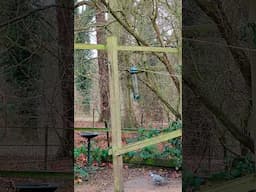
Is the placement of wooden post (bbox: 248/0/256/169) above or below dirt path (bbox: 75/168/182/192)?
above

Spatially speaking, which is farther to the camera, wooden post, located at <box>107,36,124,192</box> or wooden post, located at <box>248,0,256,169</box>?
wooden post, located at <box>107,36,124,192</box>

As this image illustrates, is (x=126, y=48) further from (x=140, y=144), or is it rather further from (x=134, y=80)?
(x=134, y=80)

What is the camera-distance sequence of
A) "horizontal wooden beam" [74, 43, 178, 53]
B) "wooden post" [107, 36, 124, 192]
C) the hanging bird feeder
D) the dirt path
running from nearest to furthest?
"wooden post" [107, 36, 124, 192], "horizontal wooden beam" [74, 43, 178, 53], the dirt path, the hanging bird feeder

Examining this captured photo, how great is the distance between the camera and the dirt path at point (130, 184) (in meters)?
3.59

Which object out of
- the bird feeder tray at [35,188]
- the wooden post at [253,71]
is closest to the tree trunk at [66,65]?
the bird feeder tray at [35,188]

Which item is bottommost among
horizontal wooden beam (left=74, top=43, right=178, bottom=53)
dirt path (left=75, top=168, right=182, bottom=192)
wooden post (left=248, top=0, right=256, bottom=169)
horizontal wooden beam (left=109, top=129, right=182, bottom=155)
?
dirt path (left=75, top=168, right=182, bottom=192)

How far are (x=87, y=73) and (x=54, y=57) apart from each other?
224 cm

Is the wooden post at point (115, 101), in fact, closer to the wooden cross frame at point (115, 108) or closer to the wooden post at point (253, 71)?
the wooden cross frame at point (115, 108)

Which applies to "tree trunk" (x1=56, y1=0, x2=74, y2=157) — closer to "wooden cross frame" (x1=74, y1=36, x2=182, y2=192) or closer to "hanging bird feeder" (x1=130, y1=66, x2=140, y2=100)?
"wooden cross frame" (x1=74, y1=36, x2=182, y2=192)

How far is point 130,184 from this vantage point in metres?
3.75

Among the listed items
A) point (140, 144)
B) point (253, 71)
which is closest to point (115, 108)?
point (140, 144)

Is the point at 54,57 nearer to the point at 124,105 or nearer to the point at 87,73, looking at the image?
the point at 87,73

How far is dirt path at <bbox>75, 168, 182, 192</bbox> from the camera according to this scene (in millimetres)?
3590

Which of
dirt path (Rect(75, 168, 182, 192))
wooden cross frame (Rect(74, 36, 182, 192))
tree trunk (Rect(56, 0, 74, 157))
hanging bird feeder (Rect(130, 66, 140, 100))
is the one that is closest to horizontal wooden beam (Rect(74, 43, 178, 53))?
wooden cross frame (Rect(74, 36, 182, 192))
